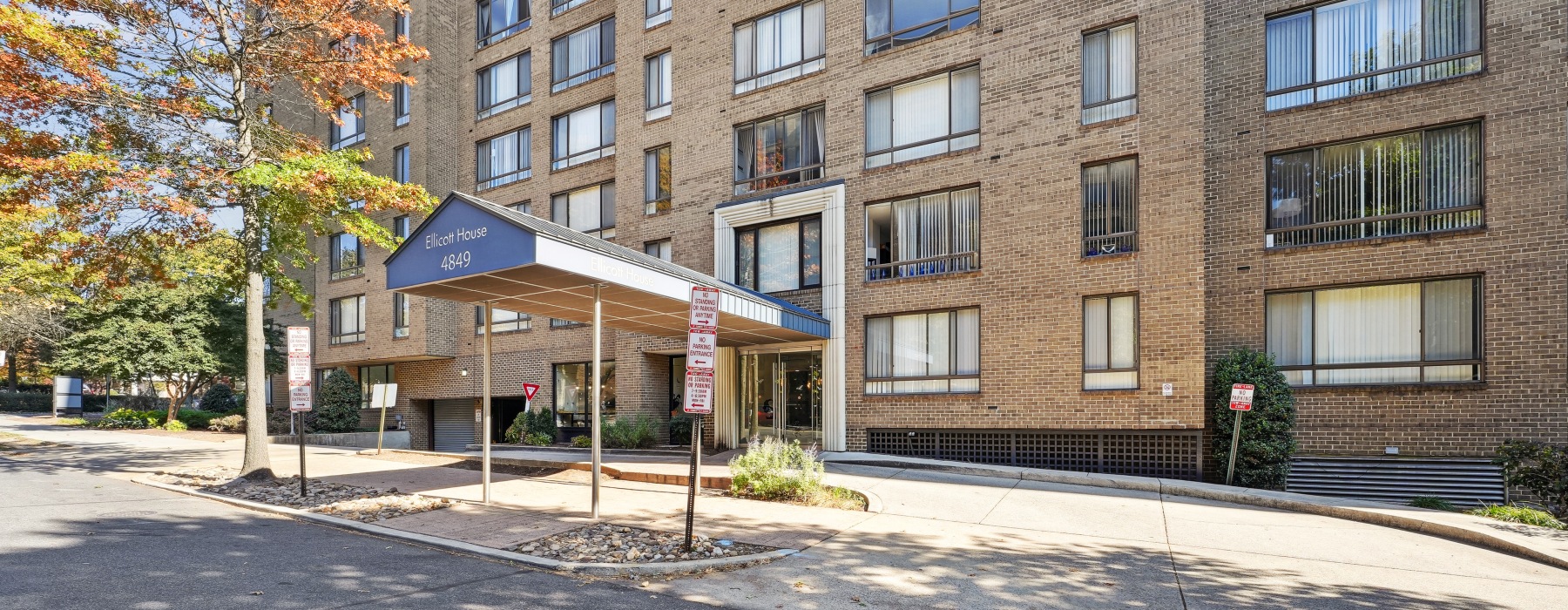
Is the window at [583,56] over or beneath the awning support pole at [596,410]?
over

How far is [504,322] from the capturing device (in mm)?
27328

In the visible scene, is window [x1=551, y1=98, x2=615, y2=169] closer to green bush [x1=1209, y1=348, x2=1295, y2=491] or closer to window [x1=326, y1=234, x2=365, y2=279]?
window [x1=326, y1=234, x2=365, y2=279]

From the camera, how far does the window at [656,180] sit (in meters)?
22.6

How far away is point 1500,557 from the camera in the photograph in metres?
8.74

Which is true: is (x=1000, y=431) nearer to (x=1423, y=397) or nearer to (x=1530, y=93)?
(x=1423, y=397)

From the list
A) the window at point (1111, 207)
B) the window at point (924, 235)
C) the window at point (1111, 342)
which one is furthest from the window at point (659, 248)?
the window at point (1111, 342)

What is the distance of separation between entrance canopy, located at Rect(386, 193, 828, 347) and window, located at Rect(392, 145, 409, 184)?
18968 millimetres

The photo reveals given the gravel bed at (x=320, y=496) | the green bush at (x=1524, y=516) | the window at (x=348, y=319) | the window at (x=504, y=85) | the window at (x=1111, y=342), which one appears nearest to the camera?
the green bush at (x=1524, y=516)

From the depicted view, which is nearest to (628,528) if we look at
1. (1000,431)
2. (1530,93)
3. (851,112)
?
(1000,431)

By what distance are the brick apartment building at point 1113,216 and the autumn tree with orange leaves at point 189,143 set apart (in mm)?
7559

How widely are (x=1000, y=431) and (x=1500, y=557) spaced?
8.74 metres

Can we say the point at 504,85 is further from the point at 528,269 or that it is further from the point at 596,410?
the point at 596,410

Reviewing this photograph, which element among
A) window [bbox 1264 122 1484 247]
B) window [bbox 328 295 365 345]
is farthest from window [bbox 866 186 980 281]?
window [bbox 328 295 365 345]

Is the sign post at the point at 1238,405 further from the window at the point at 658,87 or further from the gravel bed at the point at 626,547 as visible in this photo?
the window at the point at 658,87
